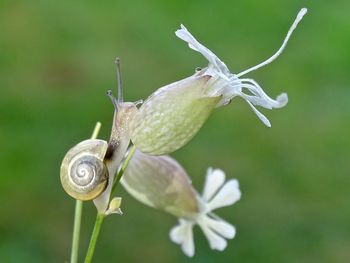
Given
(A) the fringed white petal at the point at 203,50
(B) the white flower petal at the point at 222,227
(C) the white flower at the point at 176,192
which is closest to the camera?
(A) the fringed white petal at the point at 203,50

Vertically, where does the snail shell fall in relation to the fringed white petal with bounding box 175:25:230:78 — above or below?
below

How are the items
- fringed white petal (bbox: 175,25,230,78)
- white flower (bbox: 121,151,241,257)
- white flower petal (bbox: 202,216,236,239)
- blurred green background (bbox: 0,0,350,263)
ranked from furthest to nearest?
blurred green background (bbox: 0,0,350,263)
white flower petal (bbox: 202,216,236,239)
white flower (bbox: 121,151,241,257)
fringed white petal (bbox: 175,25,230,78)

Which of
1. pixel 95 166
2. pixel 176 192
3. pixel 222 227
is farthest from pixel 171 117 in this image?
pixel 222 227

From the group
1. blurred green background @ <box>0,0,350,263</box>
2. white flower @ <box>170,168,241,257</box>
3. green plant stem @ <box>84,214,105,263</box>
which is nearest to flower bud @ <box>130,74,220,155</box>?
green plant stem @ <box>84,214,105,263</box>

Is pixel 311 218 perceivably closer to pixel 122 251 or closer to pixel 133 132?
pixel 122 251

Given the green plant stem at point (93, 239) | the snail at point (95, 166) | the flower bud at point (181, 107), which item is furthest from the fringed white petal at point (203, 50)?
the green plant stem at point (93, 239)

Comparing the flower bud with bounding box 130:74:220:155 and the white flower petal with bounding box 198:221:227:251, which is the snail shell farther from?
the white flower petal with bounding box 198:221:227:251

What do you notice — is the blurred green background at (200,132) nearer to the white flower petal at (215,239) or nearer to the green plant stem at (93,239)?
the white flower petal at (215,239)

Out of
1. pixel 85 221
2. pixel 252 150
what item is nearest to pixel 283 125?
pixel 252 150
